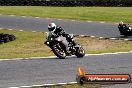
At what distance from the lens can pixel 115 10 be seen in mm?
41719

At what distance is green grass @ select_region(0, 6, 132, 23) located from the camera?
118 ft

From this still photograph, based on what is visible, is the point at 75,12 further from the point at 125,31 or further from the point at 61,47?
the point at 61,47

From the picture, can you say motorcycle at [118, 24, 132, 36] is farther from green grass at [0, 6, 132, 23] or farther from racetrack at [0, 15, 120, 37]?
green grass at [0, 6, 132, 23]

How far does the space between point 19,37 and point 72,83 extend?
15420 millimetres

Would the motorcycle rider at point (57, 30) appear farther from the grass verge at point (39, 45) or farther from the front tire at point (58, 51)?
the grass verge at point (39, 45)

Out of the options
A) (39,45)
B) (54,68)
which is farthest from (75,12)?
(54,68)

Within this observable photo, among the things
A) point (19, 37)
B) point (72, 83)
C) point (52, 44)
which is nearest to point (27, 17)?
point (19, 37)

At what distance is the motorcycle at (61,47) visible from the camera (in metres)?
15.8

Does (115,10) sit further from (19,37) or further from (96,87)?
(96,87)

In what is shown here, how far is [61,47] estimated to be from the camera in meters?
16.2

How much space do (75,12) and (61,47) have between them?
78.5 ft

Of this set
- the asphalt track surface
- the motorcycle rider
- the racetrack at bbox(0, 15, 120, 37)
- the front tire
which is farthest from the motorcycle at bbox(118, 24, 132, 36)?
the front tire

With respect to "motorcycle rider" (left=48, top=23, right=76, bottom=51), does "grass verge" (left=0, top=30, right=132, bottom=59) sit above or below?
below

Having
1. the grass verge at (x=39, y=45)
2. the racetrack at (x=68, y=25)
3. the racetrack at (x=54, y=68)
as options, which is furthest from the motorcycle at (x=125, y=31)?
the racetrack at (x=54, y=68)
